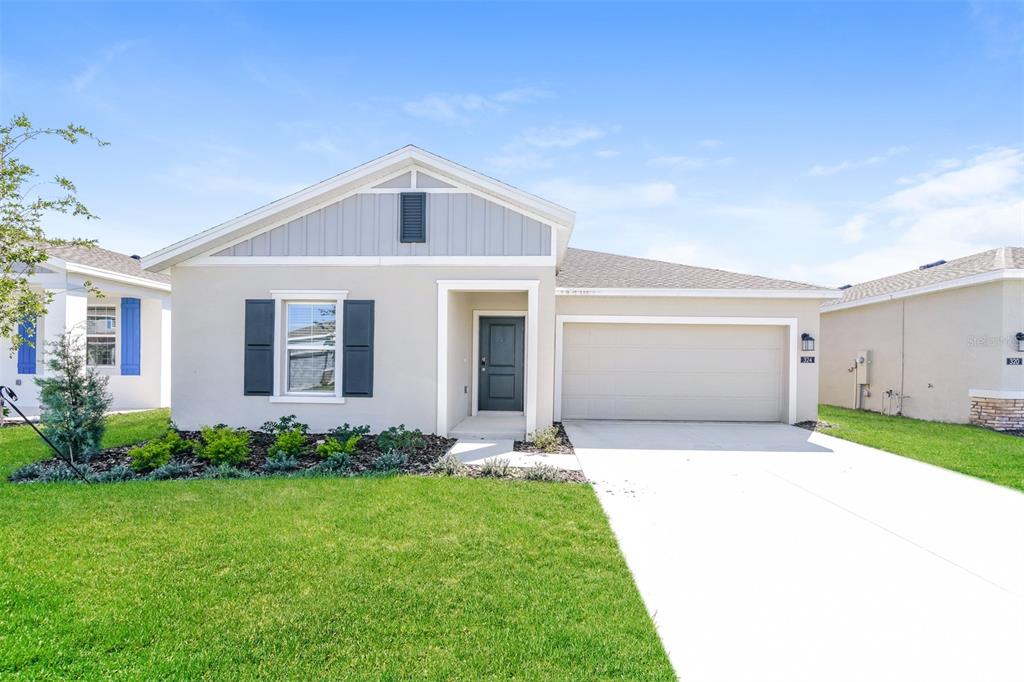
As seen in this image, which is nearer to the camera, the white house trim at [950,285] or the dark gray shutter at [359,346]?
the dark gray shutter at [359,346]

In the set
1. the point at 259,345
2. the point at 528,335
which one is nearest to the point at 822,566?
the point at 528,335

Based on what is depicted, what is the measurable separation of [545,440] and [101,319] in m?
11.7

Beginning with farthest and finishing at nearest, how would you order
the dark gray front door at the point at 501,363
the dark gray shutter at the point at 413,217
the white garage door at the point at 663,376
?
the dark gray front door at the point at 501,363 → the white garage door at the point at 663,376 → the dark gray shutter at the point at 413,217

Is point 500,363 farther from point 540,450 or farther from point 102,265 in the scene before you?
point 102,265

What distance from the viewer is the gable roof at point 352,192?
774cm

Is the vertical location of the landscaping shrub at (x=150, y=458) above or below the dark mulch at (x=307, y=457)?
above

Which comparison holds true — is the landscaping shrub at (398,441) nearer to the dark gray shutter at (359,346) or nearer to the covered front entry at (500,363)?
the dark gray shutter at (359,346)

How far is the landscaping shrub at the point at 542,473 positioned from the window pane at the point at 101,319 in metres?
11.9

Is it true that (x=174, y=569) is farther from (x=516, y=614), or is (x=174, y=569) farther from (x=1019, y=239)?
(x=1019, y=239)

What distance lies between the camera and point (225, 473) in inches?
231

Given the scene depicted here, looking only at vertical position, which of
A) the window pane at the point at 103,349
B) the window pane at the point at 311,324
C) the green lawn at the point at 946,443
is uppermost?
the window pane at the point at 311,324

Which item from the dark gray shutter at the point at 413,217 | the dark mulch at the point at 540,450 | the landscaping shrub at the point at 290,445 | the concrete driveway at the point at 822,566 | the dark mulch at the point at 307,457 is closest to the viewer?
the concrete driveway at the point at 822,566

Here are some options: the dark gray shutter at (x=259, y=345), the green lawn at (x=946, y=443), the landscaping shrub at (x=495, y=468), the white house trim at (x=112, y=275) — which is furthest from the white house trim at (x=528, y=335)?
the white house trim at (x=112, y=275)

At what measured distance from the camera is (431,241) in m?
8.07
